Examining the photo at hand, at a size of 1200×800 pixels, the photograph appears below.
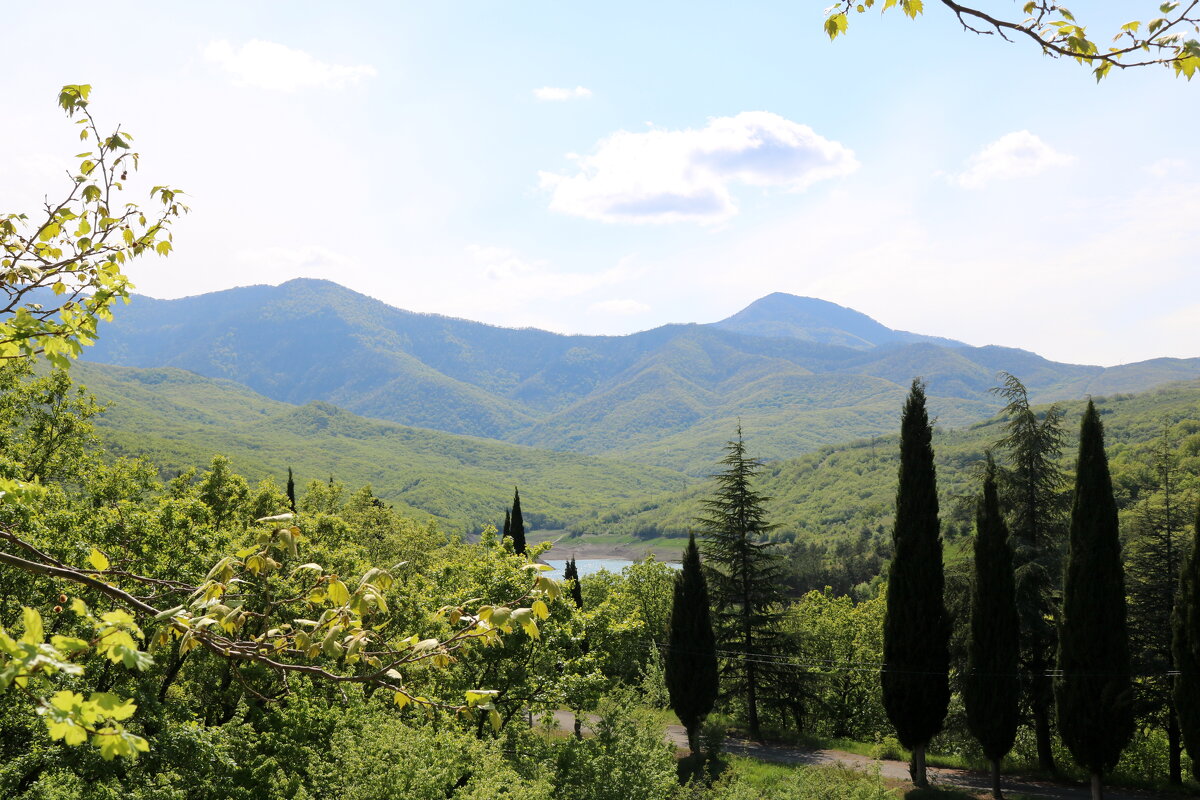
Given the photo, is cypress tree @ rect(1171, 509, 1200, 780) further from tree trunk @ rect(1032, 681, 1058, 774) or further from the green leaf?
the green leaf

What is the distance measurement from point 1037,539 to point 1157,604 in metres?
4.11

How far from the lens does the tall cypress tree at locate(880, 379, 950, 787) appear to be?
814 inches

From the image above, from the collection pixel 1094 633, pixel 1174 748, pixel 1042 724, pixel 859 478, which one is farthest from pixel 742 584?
pixel 859 478

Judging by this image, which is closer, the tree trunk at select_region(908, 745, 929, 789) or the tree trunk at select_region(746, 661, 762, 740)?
the tree trunk at select_region(908, 745, 929, 789)

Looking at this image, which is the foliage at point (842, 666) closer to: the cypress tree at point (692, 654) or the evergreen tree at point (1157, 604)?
the cypress tree at point (692, 654)

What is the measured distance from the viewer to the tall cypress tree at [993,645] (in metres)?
20.0

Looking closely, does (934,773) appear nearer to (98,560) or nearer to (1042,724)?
(1042,724)

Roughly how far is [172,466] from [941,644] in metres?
115

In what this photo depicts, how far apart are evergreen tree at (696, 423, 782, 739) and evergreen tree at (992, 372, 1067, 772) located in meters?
8.88

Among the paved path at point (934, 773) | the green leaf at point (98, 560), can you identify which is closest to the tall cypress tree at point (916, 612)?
the paved path at point (934, 773)

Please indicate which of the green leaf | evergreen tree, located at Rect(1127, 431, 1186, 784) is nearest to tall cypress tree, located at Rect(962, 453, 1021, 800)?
evergreen tree, located at Rect(1127, 431, 1186, 784)

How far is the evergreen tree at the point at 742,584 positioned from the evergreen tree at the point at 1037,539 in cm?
888

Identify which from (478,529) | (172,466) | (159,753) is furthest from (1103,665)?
(478,529)

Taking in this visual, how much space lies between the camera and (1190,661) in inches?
709
